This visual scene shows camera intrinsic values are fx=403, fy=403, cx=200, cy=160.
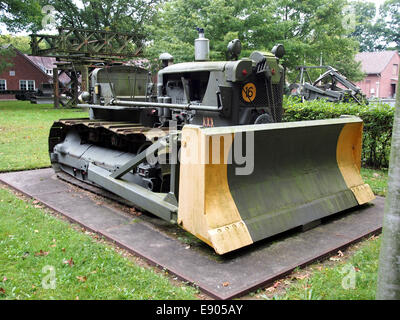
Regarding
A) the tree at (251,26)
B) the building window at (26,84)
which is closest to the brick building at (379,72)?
the tree at (251,26)

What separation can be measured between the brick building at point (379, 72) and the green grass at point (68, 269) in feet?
150

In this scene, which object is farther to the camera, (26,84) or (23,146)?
(26,84)

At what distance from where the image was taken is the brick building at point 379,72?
45062 millimetres

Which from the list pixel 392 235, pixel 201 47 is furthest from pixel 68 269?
pixel 201 47

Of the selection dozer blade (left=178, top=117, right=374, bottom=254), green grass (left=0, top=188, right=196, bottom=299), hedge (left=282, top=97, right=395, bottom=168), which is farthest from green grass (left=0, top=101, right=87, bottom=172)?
hedge (left=282, top=97, right=395, bottom=168)

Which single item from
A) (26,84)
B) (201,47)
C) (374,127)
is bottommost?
(374,127)

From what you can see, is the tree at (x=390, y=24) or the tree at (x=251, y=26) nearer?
the tree at (x=251, y=26)

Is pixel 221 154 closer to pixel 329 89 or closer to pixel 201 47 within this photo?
pixel 201 47

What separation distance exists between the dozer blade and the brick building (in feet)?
143

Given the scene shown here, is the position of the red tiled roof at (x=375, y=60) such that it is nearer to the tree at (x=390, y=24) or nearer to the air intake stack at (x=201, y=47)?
the tree at (x=390, y=24)

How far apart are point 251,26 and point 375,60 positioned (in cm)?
3690

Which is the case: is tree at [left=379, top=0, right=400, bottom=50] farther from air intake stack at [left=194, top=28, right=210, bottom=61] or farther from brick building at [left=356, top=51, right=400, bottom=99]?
air intake stack at [left=194, top=28, right=210, bottom=61]

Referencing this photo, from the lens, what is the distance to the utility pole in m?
2.42

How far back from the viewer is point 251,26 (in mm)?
15047
